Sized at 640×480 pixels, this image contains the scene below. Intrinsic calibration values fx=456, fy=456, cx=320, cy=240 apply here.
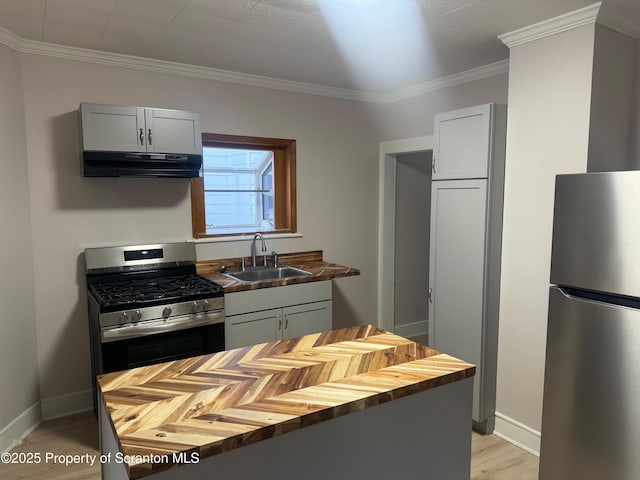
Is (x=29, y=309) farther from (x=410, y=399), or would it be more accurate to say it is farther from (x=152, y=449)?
(x=410, y=399)

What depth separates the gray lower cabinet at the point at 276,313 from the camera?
3062mm

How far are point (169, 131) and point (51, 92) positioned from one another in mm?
771

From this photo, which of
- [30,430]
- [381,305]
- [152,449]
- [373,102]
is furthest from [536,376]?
[30,430]

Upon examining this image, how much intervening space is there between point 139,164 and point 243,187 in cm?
104

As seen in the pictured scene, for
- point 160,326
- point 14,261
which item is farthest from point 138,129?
point 160,326

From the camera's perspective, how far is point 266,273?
12.3 feet

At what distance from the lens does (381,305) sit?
177 inches

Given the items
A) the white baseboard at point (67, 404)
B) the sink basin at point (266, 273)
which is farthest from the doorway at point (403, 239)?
the white baseboard at point (67, 404)

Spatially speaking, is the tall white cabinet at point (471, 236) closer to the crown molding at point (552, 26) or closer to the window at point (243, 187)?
the crown molding at point (552, 26)

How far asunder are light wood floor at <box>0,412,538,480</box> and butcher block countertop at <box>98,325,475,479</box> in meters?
1.35

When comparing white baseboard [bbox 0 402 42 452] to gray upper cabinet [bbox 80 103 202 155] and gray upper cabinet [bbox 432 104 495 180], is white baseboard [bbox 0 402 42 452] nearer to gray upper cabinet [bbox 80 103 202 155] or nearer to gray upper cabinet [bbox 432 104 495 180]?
gray upper cabinet [bbox 80 103 202 155]

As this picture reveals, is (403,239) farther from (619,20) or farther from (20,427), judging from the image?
(20,427)

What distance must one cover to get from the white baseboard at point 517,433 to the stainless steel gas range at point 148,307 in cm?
189

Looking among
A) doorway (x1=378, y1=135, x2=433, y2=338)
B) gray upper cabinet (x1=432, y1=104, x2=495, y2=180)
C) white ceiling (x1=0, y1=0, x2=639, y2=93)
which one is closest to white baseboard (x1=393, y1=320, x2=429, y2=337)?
doorway (x1=378, y1=135, x2=433, y2=338)
